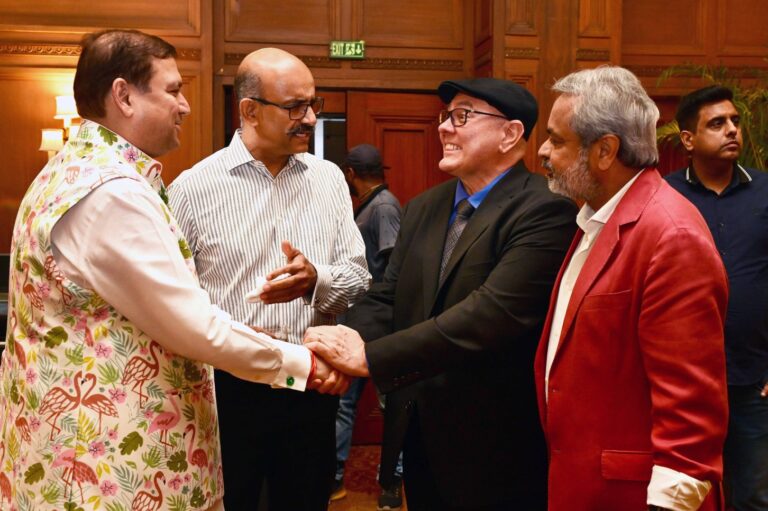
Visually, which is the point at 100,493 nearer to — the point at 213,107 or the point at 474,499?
the point at 474,499

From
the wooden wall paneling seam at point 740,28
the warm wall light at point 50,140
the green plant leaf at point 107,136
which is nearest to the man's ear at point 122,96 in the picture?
the green plant leaf at point 107,136

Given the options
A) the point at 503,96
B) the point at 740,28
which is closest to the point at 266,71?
the point at 503,96

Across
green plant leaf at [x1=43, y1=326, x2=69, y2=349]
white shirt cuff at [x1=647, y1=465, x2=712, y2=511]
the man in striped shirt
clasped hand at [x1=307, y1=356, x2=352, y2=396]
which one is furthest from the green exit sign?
white shirt cuff at [x1=647, y1=465, x2=712, y2=511]

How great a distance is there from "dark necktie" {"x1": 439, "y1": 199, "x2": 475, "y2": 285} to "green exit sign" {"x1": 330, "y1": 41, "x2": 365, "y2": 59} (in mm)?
3712

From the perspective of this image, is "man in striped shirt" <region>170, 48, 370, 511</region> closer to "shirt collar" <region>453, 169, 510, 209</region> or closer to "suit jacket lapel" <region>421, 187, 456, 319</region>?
"suit jacket lapel" <region>421, 187, 456, 319</region>

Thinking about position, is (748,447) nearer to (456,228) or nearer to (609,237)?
(456,228)

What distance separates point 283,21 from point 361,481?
3.20 metres

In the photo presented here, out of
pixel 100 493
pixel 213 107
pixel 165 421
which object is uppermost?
pixel 213 107

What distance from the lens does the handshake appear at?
88.1 inches

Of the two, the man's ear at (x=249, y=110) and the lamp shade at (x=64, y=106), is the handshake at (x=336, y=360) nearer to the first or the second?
the man's ear at (x=249, y=110)

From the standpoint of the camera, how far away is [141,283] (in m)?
1.71

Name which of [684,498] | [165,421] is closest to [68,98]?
[165,421]

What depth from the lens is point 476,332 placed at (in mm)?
2102

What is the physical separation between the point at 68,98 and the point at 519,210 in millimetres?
4123
